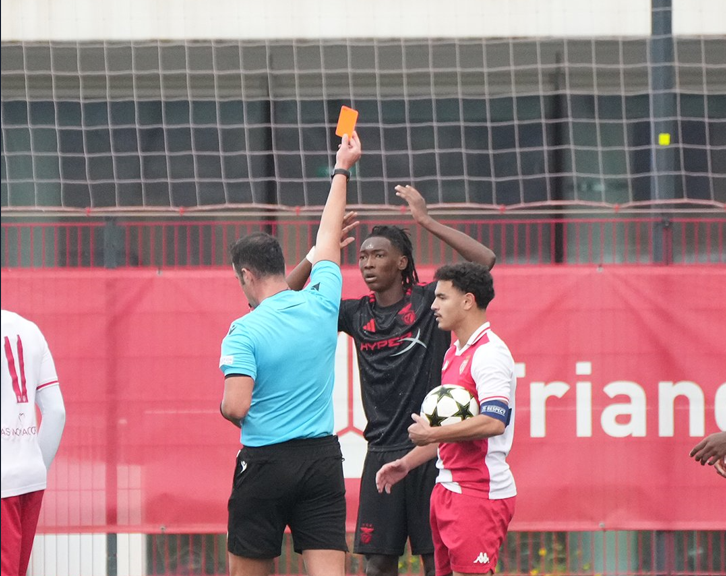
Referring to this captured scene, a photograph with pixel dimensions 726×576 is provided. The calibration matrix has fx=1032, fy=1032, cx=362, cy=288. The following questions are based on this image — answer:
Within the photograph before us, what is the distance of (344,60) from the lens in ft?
22.5

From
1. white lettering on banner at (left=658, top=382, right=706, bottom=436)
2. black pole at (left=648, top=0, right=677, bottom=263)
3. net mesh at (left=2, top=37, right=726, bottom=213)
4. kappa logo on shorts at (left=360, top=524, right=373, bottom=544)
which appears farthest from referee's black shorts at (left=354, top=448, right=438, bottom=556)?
net mesh at (left=2, top=37, right=726, bottom=213)

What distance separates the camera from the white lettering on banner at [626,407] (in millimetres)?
6008

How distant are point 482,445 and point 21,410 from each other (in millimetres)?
1836

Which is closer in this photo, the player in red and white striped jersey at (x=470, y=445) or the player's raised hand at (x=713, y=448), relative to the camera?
the player in red and white striped jersey at (x=470, y=445)

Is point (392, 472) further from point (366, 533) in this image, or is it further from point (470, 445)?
point (366, 533)

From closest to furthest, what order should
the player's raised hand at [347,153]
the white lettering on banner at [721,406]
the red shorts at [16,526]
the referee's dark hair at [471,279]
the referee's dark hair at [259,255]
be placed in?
1. the red shorts at [16,526]
2. the referee's dark hair at [259,255]
3. the referee's dark hair at [471,279]
4. the player's raised hand at [347,153]
5. the white lettering on banner at [721,406]

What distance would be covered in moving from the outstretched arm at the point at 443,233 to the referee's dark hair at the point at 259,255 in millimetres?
975

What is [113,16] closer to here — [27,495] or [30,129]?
[30,129]

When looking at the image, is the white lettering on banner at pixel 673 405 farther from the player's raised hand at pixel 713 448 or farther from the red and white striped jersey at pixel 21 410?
the red and white striped jersey at pixel 21 410

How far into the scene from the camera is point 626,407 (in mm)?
6035

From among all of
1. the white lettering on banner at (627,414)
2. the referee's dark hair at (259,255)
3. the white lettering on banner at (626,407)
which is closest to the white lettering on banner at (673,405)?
the white lettering on banner at (626,407)

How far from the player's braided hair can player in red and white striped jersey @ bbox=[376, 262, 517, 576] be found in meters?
0.67

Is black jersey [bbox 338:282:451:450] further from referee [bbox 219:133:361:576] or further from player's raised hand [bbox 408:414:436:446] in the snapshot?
player's raised hand [bbox 408:414:436:446]

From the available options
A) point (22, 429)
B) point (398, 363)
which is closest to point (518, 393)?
point (398, 363)
